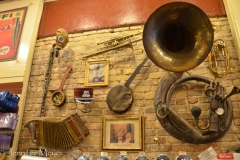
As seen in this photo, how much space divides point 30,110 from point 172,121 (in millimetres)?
1645

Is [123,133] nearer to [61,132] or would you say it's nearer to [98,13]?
[61,132]

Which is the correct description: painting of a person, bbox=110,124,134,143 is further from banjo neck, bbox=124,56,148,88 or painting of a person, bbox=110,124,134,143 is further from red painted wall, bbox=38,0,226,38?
red painted wall, bbox=38,0,226,38

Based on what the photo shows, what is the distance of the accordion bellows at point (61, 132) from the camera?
2.22 m

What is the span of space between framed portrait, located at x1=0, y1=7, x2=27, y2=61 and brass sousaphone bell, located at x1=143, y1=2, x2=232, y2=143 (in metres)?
1.90

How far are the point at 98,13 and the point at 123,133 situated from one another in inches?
63.4

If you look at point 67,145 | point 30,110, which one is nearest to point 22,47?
point 30,110

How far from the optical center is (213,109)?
6.54 feet

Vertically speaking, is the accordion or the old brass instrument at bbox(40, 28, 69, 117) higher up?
the old brass instrument at bbox(40, 28, 69, 117)

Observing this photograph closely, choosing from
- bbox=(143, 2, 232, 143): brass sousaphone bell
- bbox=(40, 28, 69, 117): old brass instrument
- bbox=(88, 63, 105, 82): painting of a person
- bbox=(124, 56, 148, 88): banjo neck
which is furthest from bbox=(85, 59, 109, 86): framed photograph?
bbox=(143, 2, 232, 143): brass sousaphone bell

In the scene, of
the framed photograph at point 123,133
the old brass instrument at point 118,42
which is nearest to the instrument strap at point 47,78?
the old brass instrument at point 118,42

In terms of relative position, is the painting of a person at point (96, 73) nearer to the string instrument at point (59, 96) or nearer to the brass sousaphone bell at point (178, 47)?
the string instrument at point (59, 96)

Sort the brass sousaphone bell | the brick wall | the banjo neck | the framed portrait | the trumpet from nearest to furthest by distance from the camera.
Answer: the brass sousaphone bell → the brick wall → the trumpet → the banjo neck → the framed portrait

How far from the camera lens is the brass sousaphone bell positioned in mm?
1981

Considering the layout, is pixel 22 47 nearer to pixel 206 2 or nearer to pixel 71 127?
pixel 71 127
